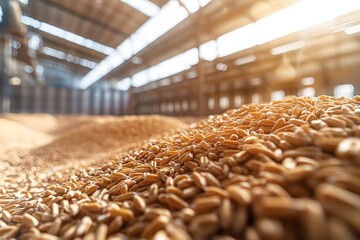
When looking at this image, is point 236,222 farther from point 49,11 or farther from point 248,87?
point 49,11

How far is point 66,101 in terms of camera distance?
7.67m

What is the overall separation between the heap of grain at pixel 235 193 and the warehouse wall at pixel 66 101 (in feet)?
23.6

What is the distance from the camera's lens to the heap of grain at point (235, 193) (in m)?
0.45

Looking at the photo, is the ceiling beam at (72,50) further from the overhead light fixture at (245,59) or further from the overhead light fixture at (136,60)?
the overhead light fixture at (245,59)

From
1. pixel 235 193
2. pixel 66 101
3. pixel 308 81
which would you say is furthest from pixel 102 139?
pixel 66 101

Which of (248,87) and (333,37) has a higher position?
(333,37)

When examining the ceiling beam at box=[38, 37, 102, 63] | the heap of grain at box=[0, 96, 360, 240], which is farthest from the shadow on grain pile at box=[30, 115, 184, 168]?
the ceiling beam at box=[38, 37, 102, 63]

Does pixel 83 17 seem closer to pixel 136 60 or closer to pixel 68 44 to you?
pixel 136 60

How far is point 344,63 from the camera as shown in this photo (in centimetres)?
390

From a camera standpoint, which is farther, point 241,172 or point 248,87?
point 248,87

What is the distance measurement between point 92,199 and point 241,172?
0.59 metres

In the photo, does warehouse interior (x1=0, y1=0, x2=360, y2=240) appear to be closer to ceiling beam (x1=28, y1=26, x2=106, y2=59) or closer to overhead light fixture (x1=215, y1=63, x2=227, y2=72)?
overhead light fixture (x1=215, y1=63, x2=227, y2=72)

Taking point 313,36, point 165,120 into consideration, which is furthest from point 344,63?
point 165,120

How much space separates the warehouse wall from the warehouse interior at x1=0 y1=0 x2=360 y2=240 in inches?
11.9
